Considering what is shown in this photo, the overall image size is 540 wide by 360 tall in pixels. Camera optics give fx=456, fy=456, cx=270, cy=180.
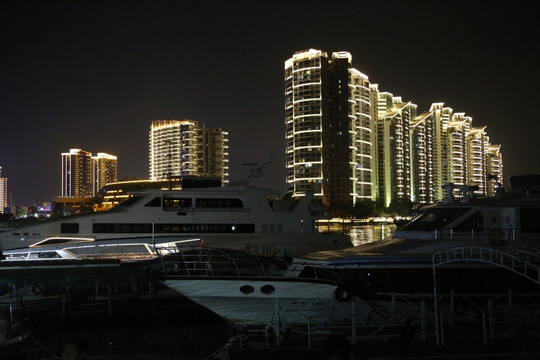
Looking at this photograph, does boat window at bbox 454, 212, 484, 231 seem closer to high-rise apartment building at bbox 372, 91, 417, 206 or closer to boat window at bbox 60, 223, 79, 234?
boat window at bbox 60, 223, 79, 234

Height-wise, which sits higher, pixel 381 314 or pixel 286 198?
pixel 286 198

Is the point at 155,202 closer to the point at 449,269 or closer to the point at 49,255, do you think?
the point at 49,255

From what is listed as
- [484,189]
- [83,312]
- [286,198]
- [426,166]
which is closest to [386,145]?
[426,166]

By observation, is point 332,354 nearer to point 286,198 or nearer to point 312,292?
point 312,292

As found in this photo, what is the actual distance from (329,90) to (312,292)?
119635 mm

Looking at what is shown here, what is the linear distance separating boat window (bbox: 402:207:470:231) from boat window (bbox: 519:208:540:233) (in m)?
1.40

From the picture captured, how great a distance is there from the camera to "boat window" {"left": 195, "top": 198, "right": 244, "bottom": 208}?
24.8m

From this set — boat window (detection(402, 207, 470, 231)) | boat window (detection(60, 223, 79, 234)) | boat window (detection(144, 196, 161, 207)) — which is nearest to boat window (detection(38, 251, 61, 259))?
boat window (detection(60, 223, 79, 234))

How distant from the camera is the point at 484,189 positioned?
179875mm

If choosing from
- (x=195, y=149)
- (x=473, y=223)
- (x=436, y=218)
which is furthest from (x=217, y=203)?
(x=195, y=149)

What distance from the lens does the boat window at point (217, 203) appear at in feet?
81.4

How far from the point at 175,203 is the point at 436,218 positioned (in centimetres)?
1508

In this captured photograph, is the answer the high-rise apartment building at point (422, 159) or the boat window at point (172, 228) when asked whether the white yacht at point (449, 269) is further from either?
the high-rise apartment building at point (422, 159)

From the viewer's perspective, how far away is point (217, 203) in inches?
982
